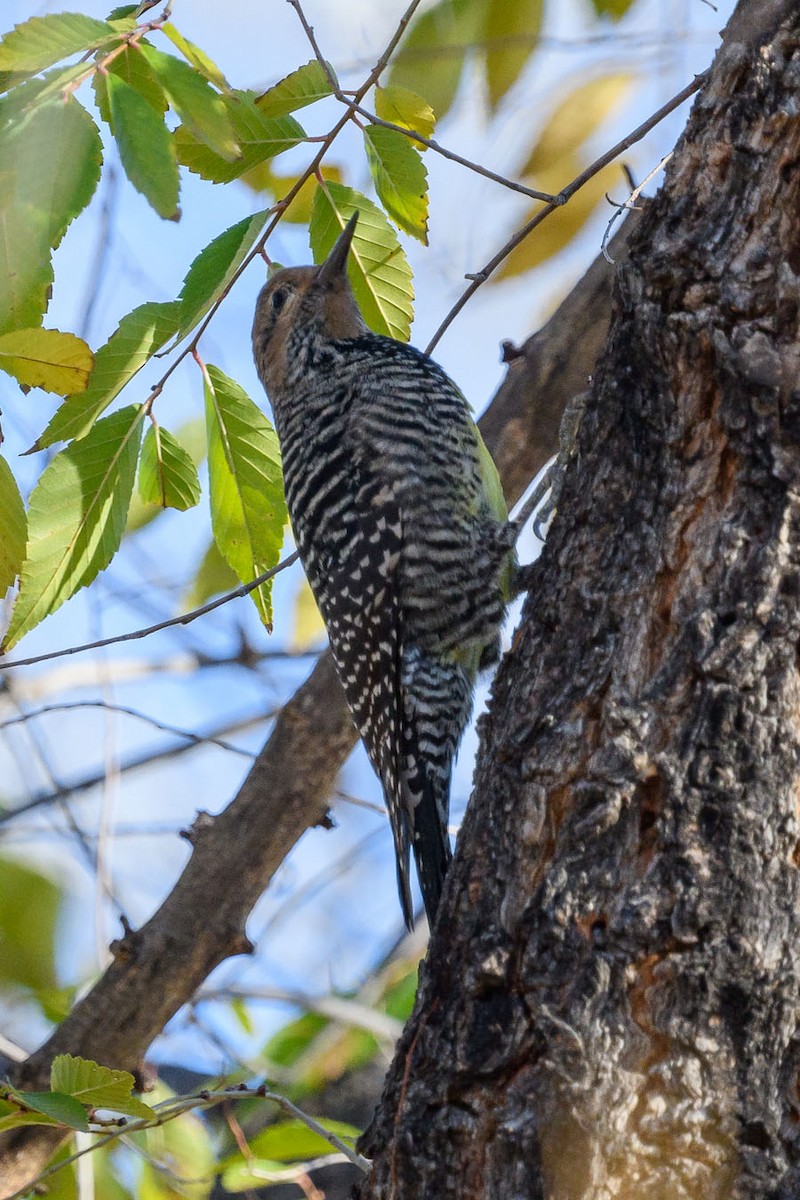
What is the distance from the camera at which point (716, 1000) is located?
1.64 meters

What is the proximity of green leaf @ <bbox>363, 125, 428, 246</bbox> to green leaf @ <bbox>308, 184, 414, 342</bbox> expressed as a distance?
12 cm

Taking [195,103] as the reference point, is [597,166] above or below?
above

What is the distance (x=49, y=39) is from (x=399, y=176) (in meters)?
0.91

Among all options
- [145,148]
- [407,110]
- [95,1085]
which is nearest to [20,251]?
A: [145,148]

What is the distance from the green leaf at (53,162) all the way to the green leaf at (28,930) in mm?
3289

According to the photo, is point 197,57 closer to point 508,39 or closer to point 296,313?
point 508,39

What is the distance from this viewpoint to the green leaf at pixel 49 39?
1807mm

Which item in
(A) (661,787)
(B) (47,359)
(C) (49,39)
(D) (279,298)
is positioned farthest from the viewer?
(D) (279,298)

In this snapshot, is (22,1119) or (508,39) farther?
(508,39)

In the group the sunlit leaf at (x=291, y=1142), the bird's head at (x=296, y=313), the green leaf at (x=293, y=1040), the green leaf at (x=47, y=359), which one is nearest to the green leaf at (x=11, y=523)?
the green leaf at (x=47, y=359)

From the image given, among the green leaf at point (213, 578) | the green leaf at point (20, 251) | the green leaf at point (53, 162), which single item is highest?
the green leaf at point (213, 578)

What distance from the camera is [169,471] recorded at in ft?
8.67

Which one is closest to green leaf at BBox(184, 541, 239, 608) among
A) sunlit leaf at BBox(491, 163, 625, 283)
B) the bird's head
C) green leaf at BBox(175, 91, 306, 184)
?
the bird's head

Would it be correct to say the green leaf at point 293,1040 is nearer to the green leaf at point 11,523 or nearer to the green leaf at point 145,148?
the green leaf at point 11,523
